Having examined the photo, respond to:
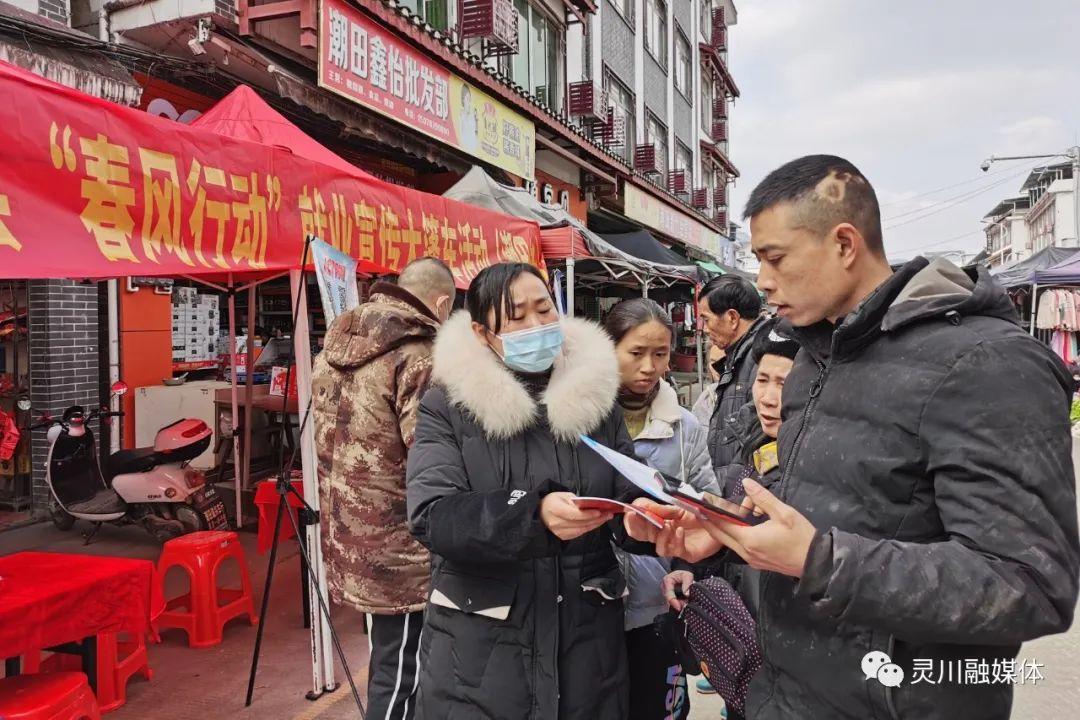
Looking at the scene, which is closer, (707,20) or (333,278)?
(333,278)

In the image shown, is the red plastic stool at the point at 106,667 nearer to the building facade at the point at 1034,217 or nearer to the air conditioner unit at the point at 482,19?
the air conditioner unit at the point at 482,19

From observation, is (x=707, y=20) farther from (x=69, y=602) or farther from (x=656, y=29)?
(x=69, y=602)

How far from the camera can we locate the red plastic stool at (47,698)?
2416mm

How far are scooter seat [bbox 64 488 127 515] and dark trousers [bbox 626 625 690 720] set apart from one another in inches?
195

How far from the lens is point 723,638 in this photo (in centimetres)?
182

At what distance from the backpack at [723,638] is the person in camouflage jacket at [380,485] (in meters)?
1.07

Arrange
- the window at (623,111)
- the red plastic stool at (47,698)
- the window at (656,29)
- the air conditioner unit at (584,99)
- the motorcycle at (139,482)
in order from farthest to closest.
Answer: the window at (656,29), the window at (623,111), the air conditioner unit at (584,99), the motorcycle at (139,482), the red plastic stool at (47,698)

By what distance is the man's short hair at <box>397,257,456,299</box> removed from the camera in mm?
3064

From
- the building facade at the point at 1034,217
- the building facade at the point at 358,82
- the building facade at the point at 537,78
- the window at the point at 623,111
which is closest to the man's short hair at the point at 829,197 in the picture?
the building facade at the point at 358,82

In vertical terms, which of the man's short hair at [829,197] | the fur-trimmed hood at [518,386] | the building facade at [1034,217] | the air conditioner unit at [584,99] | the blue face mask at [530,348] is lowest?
the fur-trimmed hood at [518,386]

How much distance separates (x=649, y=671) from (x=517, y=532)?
3.56 ft

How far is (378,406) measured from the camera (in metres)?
2.60

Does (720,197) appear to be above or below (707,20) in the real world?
below

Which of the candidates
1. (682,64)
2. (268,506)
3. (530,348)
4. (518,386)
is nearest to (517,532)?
(518,386)
